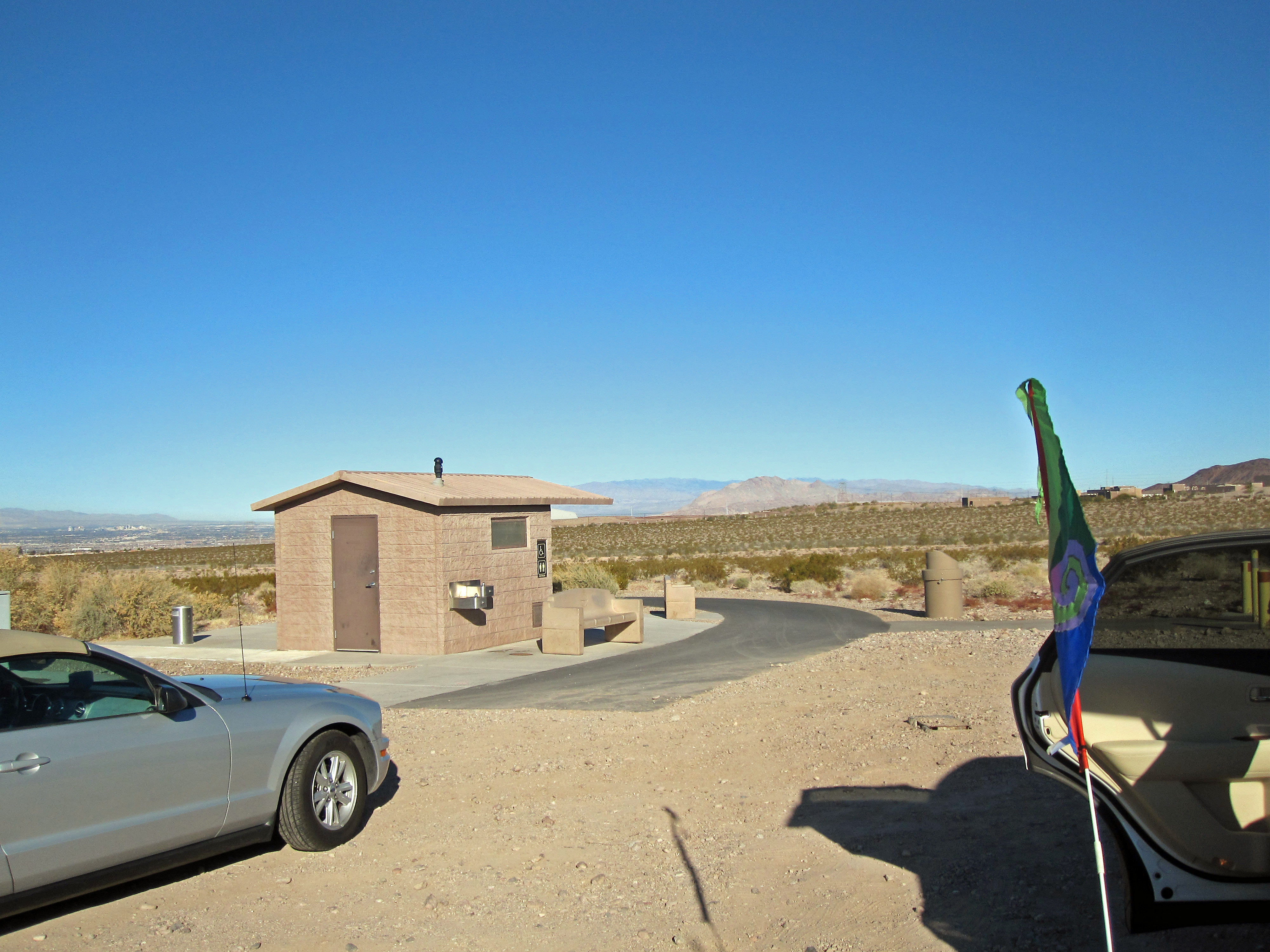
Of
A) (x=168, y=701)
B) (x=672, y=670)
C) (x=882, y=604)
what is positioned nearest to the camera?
(x=168, y=701)

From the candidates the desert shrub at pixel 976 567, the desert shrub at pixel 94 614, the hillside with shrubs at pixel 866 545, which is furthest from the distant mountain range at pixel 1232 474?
the desert shrub at pixel 94 614

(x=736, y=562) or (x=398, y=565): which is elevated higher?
(x=398, y=565)

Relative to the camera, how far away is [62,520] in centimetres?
15300

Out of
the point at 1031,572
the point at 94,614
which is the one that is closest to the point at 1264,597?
the point at 94,614

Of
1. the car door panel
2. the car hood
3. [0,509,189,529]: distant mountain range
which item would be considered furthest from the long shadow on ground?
[0,509,189,529]: distant mountain range

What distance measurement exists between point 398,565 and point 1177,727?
13963mm

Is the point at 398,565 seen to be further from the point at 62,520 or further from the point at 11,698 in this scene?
the point at 62,520

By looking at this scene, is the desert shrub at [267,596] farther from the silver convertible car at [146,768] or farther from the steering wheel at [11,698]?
the steering wheel at [11,698]

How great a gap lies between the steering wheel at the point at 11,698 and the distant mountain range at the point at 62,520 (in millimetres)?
150459

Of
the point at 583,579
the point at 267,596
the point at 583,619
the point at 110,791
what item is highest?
the point at 110,791

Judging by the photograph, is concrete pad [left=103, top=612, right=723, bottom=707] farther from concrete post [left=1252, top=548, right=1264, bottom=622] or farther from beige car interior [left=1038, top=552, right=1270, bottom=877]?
concrete post [left=1252, top=548, right=1264, bottom=622]

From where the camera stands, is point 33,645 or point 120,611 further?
point 120,611

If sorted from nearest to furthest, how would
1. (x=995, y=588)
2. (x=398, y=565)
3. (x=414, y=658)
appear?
(x=414, y=658)
(x=398, y=565)
(x=995, y=588)

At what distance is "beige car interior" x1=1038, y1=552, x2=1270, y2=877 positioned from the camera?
3637 millimetres
